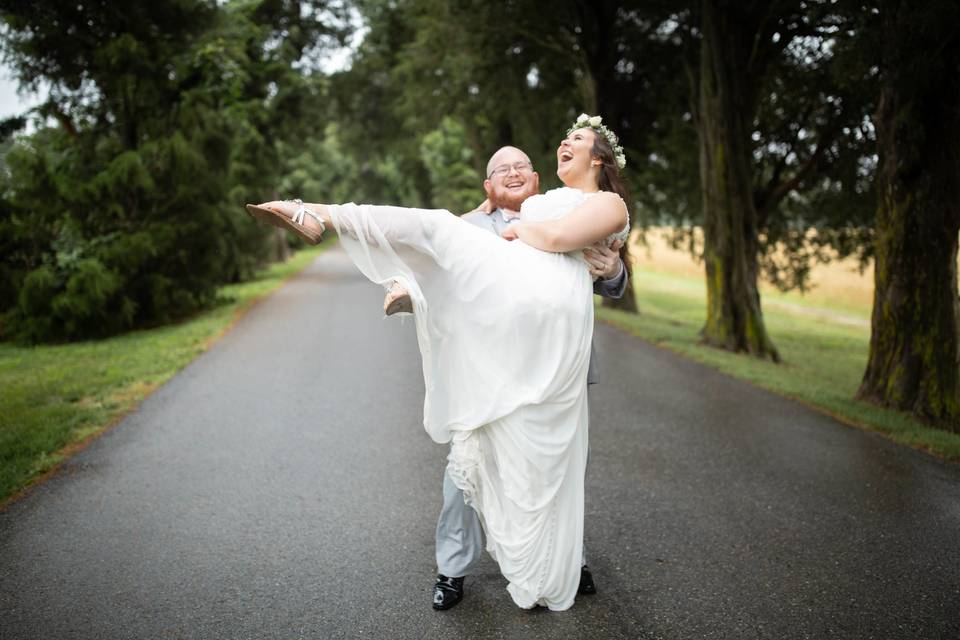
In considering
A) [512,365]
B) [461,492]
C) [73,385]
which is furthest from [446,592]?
[73,385]

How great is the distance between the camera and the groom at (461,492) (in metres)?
3.53

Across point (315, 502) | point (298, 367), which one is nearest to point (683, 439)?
point (315, 502)

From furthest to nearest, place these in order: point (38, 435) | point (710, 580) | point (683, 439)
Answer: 1. point (683, 439)
2. point (38, 435)
3. point (710, 580)

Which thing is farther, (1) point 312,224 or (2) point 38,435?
(2) point 38,435

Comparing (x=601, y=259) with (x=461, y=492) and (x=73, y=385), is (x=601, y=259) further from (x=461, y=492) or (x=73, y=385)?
(x=73, y=385)

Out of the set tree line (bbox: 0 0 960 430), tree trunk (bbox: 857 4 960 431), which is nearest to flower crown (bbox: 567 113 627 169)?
tree line (bbox: 0 0 960 430)

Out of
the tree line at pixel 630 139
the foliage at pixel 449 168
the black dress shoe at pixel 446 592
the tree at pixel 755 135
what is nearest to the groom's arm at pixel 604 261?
the black dress shoe at pixel 446 592

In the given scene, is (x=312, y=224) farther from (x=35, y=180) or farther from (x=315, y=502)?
(x=35, y=180)

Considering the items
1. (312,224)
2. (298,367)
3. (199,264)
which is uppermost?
(312,224)

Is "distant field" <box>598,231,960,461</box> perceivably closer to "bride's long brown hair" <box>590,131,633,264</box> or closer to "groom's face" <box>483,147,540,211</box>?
"bride's long brown hair" <box>590,131,633,264</box>

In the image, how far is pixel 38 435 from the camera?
608cm

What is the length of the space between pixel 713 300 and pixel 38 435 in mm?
11039

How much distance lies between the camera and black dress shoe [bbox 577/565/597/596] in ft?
11.9

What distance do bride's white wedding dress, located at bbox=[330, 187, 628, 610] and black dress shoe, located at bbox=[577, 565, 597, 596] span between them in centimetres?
25
